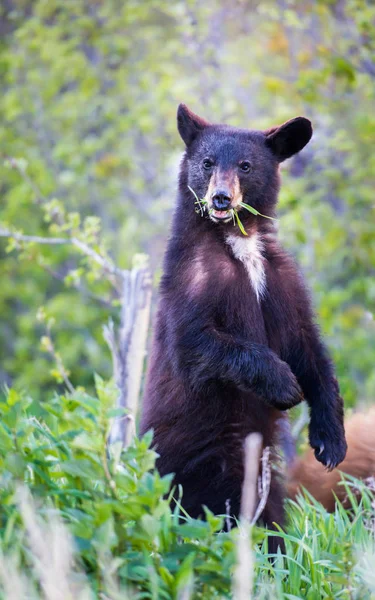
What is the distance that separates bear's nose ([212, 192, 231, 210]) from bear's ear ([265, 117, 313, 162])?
22.7 inches

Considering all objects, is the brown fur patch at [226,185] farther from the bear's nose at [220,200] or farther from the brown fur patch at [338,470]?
the brown fur patch at [338,470]

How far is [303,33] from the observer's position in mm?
8773

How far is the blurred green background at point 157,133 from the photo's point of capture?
741 centimetres

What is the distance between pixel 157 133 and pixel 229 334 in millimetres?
6563

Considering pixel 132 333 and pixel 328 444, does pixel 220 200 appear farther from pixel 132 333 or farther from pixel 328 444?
pixel 132 333

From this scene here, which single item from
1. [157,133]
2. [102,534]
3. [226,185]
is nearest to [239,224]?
[226,185]

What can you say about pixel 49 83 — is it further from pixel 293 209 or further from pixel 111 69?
pixel 293 209

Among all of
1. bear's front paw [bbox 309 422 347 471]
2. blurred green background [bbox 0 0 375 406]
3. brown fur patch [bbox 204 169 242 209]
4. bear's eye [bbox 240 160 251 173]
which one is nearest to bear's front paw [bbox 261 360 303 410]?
bear's front paw [bbox 309 422 347 471]

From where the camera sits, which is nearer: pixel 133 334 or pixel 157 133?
pixel 133 334

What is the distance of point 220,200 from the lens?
12.5ft

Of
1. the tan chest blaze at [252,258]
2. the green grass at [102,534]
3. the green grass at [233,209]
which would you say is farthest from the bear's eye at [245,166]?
the green grass at [102,534]

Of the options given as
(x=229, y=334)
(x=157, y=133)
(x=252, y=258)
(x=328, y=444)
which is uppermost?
(x=157, y=133)

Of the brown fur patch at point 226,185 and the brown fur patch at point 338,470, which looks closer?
the brown fur patch at point 226,185

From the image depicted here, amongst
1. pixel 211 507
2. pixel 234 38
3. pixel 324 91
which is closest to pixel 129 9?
pixel 234 38
